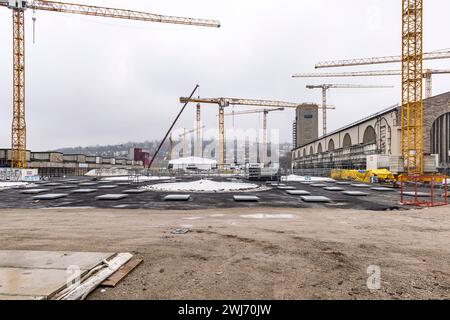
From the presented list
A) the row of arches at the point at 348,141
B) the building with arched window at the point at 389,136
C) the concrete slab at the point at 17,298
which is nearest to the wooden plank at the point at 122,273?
the concrete slab at the point at 17,298

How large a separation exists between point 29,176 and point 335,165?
65549 mm

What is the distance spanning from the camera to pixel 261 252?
17.4 feet

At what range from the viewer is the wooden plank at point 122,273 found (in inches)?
141

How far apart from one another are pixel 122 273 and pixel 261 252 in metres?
2.70

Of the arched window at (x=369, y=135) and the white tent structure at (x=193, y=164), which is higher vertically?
the arched window at (x=369, y=135)

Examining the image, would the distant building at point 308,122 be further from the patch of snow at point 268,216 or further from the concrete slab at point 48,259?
the concrete slab at point 48,259

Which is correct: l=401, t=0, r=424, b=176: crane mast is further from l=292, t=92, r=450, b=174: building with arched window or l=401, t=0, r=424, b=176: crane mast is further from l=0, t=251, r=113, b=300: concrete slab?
l=0, t=251, r=113, b=300: concrete slab

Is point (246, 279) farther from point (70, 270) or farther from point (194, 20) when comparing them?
point (194, 20)

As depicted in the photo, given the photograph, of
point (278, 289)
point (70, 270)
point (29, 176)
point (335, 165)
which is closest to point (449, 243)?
point (278, 289)

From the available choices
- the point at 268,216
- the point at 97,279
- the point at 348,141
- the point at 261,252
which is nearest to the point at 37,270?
the point at 97,279

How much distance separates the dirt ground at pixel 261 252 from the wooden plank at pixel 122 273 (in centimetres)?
11

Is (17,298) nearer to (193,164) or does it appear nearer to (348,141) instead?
(348,141)

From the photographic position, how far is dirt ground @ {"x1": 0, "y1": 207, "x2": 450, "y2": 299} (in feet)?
11.8
